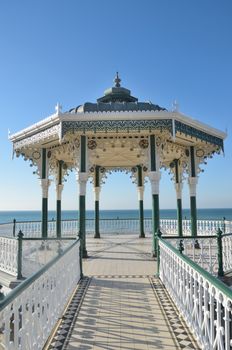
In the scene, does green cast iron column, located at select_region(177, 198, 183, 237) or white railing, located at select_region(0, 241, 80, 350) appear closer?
white railing, located at select_region(0, 241, 80, 350)

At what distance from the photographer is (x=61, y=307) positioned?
4.29 meters

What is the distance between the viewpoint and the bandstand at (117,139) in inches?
321

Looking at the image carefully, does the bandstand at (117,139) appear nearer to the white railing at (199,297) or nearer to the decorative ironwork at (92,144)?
the decorative ironwork at (92,144)

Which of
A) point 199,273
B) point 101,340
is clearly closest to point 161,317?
point 101,340

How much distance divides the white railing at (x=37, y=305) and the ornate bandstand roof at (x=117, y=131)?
3959 millimetres

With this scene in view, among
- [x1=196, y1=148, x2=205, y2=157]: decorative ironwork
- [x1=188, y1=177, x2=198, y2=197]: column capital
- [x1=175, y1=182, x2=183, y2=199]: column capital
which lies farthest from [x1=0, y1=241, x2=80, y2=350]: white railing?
[x1=175, y1=182, x2=183, y2=199]: column capital

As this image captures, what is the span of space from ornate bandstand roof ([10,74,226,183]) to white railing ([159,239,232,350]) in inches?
139

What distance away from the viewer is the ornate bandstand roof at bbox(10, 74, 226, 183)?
26.7 feet

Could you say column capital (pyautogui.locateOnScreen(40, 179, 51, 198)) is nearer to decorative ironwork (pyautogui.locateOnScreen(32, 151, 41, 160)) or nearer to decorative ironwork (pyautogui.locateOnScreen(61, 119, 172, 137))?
decorative ironwork (pyautogui.locateOnScreen(32, 151, 41, 160))

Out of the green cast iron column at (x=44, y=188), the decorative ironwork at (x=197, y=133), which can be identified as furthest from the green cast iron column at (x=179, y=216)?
the green cast iron column at (x=44, y=188)

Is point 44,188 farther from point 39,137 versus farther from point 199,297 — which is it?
point 199,297

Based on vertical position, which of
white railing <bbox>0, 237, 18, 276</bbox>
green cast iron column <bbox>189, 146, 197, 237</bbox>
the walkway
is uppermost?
green cast iron column <bbox>189, 146, 197, 237</bbox>

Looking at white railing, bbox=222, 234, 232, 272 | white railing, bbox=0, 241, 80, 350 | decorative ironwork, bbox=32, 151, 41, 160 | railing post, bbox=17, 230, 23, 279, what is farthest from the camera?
decorative ironwork, bbox=32, 151, 41, 160

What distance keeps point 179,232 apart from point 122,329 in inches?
322
